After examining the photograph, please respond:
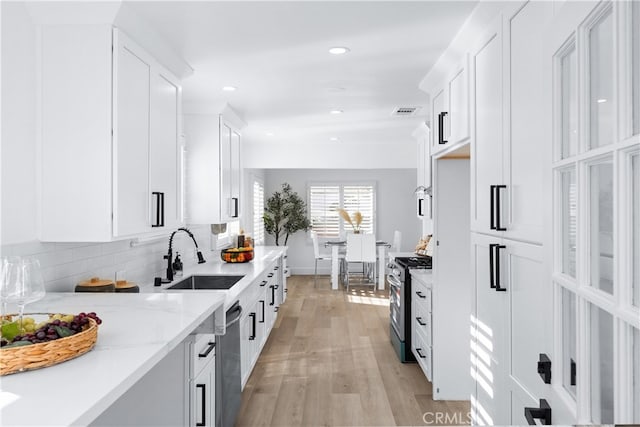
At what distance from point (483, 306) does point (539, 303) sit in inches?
27.4

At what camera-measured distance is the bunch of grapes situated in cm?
128

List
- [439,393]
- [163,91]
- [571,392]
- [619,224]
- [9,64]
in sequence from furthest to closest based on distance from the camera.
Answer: [439,393] < [163,91] < [9,64] < [571,392] < [619,224]

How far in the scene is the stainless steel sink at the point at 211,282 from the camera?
3.71 meters

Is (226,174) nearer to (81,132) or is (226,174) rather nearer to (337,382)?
(337,382)

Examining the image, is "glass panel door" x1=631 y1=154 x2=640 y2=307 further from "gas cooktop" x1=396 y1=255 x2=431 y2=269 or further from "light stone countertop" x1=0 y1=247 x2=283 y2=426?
"gas cooktop" x1=396 y1=255 x2=431 y2=269

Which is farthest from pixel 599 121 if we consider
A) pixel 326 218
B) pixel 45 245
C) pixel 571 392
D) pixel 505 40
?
pixel 326 218

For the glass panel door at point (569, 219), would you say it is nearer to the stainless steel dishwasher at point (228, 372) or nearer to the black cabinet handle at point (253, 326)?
the stainless steel dishwasher at point (228, 372)

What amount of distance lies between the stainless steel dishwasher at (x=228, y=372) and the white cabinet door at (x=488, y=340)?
54.1 inches

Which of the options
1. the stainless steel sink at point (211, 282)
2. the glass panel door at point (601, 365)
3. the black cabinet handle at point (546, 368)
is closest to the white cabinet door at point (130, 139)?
the stainless steel sink at point (211, 282)

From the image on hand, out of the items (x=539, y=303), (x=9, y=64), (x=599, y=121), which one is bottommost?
(x=539, y=303)

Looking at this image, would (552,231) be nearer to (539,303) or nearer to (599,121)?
(599,121)

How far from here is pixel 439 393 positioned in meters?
3.42

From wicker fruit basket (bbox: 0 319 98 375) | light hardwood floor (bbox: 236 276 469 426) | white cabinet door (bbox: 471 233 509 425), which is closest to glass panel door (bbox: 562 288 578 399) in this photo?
white cabinet door (bbox: 471 233 509 425)

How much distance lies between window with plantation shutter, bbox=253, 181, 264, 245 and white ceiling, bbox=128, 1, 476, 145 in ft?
11.3
